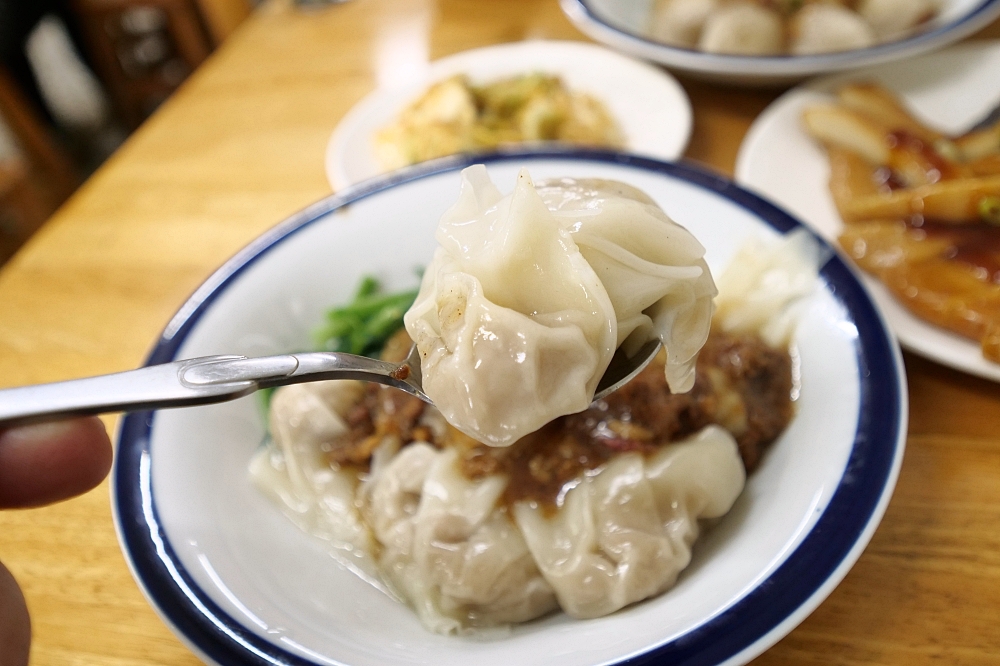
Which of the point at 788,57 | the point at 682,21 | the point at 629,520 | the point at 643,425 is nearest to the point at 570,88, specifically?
the point at 682,21

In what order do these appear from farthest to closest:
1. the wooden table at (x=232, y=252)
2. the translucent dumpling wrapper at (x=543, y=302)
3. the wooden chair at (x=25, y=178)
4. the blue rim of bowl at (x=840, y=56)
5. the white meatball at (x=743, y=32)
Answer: the wooden chair at (x=25, y=178), the white meatball at (x=743, y=32), the blue rim of bowl at (x=840, y=56), the wooden table at (x=232, y=252), the translucent dumpling wrapper at (x=543, y=302)

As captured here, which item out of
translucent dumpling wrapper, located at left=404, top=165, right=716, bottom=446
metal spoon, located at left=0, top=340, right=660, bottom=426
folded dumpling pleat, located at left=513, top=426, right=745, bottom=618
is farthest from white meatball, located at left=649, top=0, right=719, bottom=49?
metal spoon, located at left=0, top=340, right=660, bottom=426

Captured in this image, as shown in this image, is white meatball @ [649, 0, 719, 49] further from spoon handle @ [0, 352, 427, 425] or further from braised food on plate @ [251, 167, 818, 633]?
spoon handle @ [0, 352, 427, 425]

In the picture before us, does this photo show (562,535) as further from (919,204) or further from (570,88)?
(570,88)

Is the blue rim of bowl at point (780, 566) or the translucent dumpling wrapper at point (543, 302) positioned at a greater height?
the translucent dumpling wrapper at point (543, 302)

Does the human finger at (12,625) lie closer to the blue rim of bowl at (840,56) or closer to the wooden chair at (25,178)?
the blue rim of bowl at (840,56)

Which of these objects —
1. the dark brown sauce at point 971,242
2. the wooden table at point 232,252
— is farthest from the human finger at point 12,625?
the dark brown sauce at point 971,242

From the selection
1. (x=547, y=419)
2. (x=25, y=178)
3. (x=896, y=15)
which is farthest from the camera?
(x=25, y=178)

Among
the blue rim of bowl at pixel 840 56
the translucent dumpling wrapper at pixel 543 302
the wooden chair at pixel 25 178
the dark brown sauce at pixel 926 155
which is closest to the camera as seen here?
the translucent dumpling wrapper at pixel 543 302
